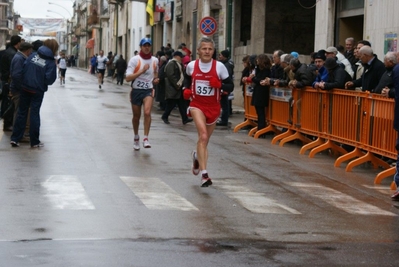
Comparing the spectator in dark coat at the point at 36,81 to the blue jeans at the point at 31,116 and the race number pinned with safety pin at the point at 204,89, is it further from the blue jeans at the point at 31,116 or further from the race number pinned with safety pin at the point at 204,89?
the race number pinned with safety pin at the point at 204,89

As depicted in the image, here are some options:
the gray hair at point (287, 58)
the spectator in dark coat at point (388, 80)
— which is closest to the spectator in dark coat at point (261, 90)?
the gray hair at point (287, 58)

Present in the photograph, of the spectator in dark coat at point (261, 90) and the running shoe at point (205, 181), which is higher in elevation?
the spectator in dark coat at point (261, 90)

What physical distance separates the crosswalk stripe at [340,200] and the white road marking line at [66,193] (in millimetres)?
2776

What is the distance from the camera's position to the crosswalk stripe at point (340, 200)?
10031 millimetres

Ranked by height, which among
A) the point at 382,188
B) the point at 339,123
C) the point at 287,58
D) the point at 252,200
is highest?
the point at 287,58

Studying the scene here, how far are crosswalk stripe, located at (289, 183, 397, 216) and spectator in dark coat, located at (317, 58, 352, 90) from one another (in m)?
3.71

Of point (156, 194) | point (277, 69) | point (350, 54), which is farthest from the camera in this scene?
point (277, 69)

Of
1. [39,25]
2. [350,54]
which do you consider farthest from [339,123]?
[39,25]

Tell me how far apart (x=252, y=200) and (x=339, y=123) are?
5.25 m

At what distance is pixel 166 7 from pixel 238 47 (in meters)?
17.4

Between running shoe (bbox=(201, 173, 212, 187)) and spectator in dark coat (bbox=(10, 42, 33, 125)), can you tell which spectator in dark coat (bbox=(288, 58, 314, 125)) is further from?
running shoe (bbox=(201, 173, 212, 187))

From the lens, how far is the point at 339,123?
15.2 meters

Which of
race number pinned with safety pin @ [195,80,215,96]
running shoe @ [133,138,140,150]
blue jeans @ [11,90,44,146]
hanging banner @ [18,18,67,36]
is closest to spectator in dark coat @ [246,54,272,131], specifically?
running shoe @ [133,138,140,150]

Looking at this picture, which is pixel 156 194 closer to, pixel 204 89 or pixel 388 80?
pixel 204 89
